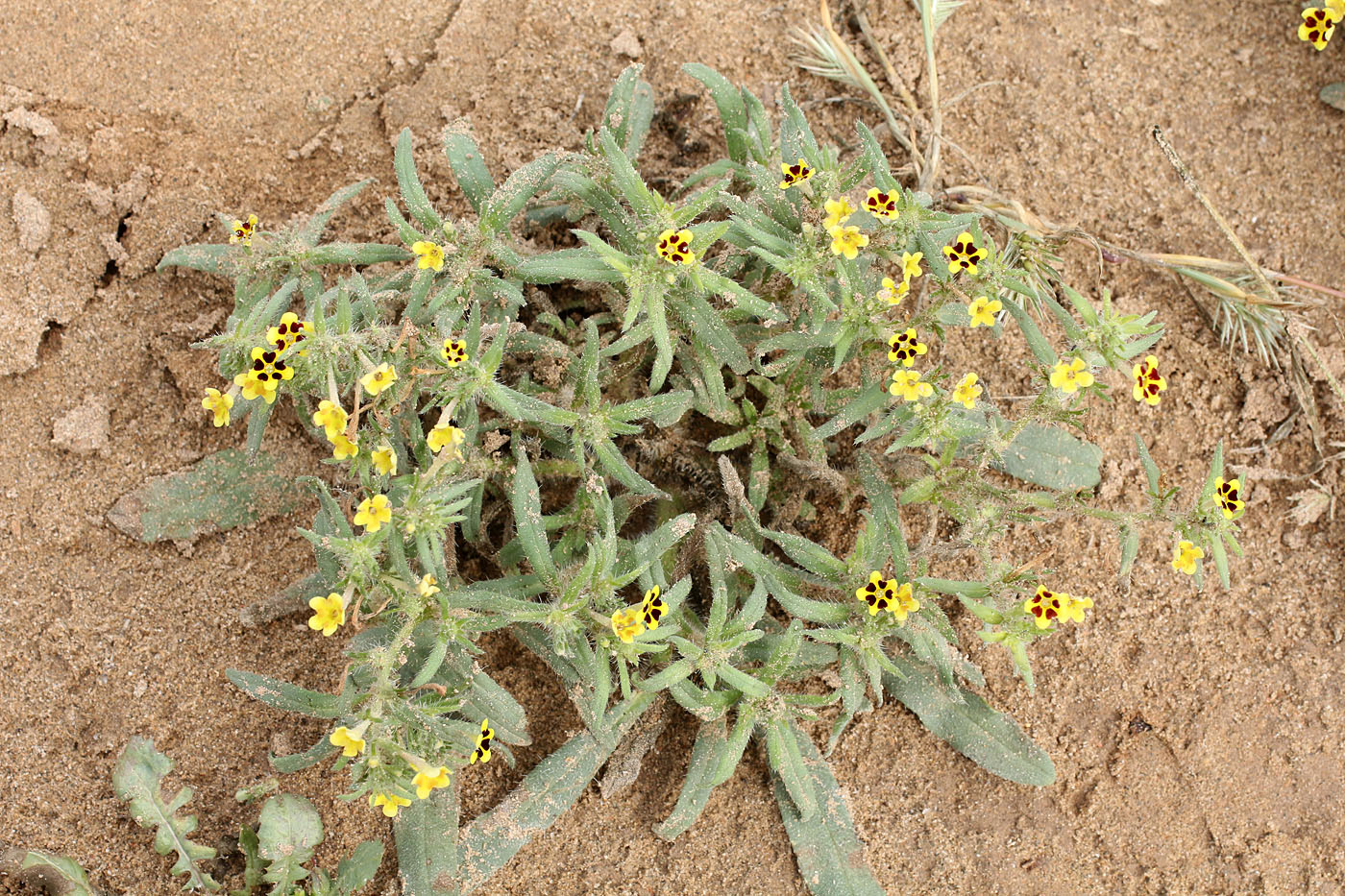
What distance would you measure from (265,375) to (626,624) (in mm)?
1356

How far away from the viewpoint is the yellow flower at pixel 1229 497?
3.56 m

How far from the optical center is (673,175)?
5.10m

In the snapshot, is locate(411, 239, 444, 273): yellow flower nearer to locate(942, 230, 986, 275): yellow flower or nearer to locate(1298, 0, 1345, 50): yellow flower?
locate(942, 230, 986, 275): yellow flower

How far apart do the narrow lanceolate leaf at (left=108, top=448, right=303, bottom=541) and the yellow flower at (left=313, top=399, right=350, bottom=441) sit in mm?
1330

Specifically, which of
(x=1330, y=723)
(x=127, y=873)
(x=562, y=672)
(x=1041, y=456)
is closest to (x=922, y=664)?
(x=1041, y=456)

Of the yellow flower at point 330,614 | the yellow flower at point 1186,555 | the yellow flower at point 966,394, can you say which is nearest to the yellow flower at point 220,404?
the yellow flower at point 330,614

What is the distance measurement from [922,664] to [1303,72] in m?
3.59

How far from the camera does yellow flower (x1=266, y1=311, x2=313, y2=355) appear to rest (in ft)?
10.7

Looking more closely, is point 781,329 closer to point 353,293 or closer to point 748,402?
point 748,402

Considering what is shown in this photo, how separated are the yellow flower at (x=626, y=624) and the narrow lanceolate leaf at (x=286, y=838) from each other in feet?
5.27

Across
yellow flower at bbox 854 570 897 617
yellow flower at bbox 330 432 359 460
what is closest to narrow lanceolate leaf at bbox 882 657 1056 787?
yellow flower at bbox 854 570 897 617

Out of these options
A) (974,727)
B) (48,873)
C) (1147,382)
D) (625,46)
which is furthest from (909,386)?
(48,873)

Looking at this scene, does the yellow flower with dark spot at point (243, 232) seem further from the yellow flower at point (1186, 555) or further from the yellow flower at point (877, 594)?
the yellow flower at point (1186, 555)

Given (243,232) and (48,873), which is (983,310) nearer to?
(243,232)
